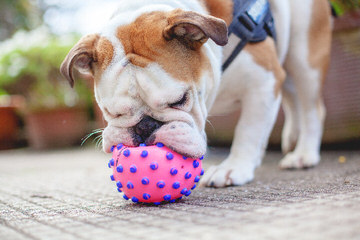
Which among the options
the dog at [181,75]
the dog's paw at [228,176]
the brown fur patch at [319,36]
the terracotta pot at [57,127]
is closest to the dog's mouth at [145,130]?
the dog at [181,75]

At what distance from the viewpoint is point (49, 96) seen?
600cm

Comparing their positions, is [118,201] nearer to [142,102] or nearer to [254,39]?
[142,102]

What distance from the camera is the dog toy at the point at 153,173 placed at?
147 cm

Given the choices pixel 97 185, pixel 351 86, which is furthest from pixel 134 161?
pixel 351 86

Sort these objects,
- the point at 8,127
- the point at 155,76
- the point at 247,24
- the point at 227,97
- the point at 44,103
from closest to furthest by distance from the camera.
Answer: the point at 155,76 → the point at 247,24 → the point at 227,97 → the point at 44,103 → the point at 8,127

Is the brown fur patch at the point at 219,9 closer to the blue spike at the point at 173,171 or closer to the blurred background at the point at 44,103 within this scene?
the blue spike at the point at 173,171

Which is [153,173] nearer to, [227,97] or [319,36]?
[227,97]

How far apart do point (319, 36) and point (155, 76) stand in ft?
4.38

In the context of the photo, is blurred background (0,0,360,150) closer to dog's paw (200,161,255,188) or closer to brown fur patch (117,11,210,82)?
dog's paw (200,161,255,188)

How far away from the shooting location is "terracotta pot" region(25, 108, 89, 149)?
591 cm

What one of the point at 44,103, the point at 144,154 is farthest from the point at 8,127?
the point at 144,154

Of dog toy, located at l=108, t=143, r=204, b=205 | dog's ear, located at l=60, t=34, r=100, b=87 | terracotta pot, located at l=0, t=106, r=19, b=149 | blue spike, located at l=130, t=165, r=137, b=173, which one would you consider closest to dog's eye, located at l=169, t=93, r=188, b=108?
dog toy, located at l=108, t=143, r=204, b=205

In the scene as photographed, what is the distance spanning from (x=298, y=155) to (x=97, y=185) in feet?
3.85

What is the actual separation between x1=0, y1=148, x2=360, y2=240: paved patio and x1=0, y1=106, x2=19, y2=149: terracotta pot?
4.54m
